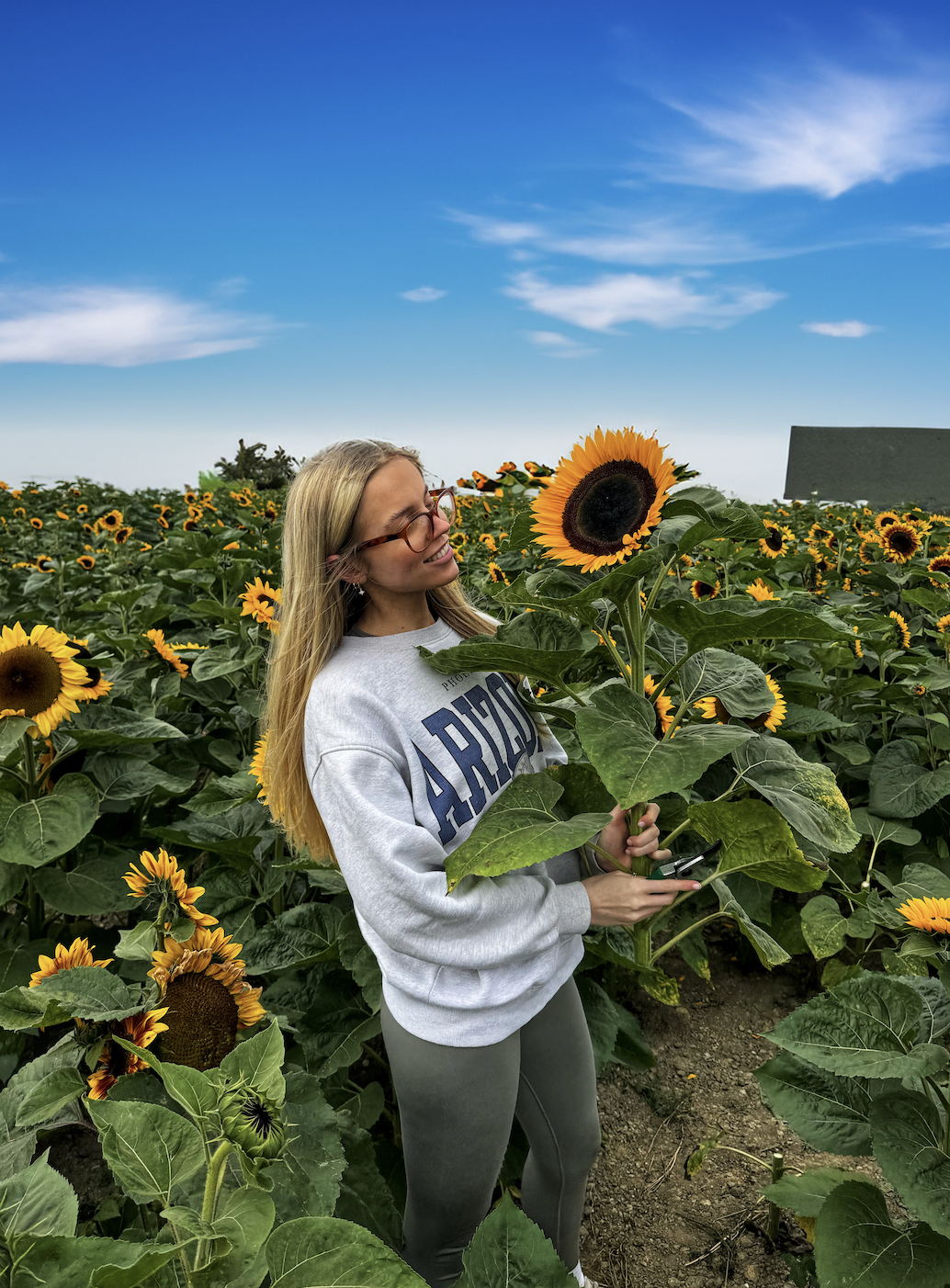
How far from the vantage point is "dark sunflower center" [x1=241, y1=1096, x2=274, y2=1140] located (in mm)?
866

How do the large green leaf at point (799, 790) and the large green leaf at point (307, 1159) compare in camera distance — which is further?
the large green leaf at point (799, 790)

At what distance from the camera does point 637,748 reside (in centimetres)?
132

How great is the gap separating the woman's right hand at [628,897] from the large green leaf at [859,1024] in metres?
0.26

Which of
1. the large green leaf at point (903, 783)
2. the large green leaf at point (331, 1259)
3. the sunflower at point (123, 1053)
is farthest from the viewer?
the large green leaf at point (903, 783)

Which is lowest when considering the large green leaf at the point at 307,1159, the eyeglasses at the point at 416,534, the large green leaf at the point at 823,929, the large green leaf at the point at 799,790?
the large green leaf at the point at 823,929

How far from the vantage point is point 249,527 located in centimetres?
641

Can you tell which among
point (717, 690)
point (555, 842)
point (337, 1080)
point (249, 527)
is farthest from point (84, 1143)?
point (249, 527)

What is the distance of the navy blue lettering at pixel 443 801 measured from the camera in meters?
1.64

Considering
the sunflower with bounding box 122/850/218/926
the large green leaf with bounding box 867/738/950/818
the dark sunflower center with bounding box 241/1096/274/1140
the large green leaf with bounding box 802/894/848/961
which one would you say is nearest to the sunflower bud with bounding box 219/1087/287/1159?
the dark sunflower center with bounding box 241/1096/274/1140

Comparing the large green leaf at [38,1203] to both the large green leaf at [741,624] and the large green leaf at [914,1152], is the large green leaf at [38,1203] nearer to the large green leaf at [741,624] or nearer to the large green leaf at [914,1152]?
the large green leaf at [741,624]

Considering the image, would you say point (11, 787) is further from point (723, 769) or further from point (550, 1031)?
point (723, 769)

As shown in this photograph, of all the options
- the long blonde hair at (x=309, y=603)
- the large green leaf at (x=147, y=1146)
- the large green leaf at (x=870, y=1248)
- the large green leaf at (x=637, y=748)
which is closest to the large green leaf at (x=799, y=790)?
the large green leaf at (x=637, y=748)

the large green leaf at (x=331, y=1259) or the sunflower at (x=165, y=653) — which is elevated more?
the large green leaf at (x=331, y=1259)

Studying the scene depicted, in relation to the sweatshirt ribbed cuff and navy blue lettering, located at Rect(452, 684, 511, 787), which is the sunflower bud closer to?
the sweatshirt ribbed cuff
